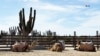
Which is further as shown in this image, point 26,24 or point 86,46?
point 26,24

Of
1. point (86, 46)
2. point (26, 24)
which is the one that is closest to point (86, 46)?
point (86, 46)

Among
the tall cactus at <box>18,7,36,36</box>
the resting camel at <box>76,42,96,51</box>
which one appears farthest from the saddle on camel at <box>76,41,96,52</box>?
the tall cactus at <box>18,7,36,36</box>

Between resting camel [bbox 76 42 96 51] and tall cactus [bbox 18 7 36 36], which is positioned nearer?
resting camel [bbox 76 42 96 51]

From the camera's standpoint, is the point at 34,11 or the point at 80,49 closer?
the point at 80,49

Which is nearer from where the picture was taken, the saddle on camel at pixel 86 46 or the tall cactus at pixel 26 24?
the saddle on camel at pixel 86 46

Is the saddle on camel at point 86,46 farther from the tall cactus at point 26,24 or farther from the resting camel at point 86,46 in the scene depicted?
the tall cactus at point 26,24

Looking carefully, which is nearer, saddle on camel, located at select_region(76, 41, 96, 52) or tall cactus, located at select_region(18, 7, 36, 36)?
saddle on camel, located at select_region(76, 41, 96, 52)

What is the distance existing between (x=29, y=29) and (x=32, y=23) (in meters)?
0.89

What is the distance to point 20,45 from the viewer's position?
25156 mm

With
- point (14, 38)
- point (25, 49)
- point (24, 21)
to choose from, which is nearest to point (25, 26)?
point (24, 21)

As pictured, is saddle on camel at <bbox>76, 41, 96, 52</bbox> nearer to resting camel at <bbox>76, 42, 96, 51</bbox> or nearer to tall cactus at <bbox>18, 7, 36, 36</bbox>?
resting camel at <bbox>76, 42, 96, 51</bbox>

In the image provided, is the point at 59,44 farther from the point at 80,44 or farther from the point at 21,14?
the point at 21,14

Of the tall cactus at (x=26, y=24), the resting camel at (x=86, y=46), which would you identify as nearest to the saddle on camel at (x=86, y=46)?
the resting camel at (x=86, y=46)

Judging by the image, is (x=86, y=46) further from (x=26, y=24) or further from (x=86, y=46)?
(x=26, y=24)
